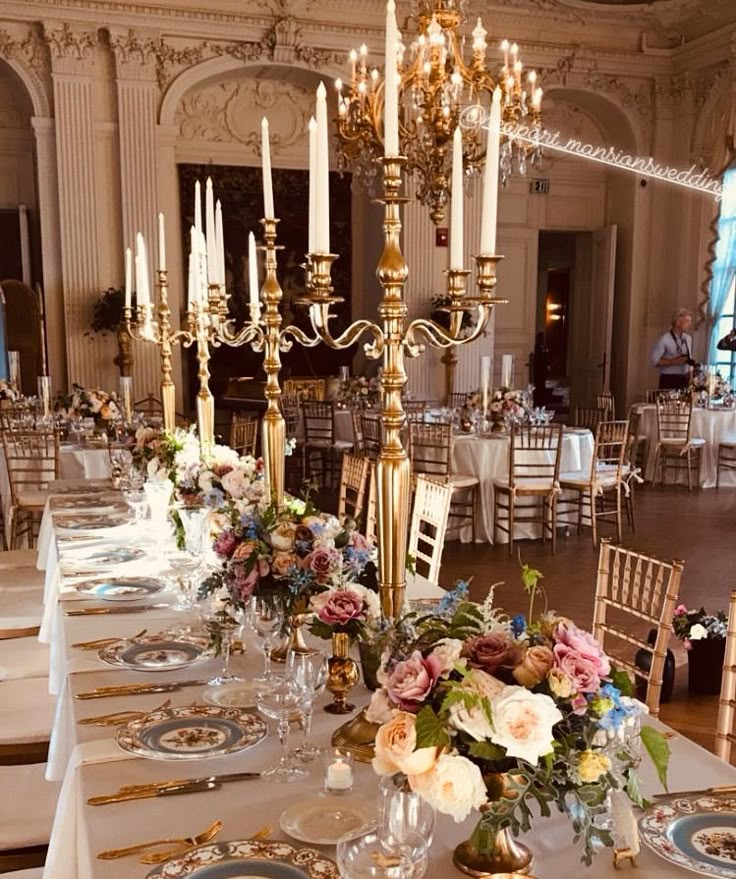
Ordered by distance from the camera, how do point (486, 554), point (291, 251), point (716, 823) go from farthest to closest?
point (291, 251) → point (486, 554) → point (716, 823)

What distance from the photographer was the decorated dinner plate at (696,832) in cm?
144

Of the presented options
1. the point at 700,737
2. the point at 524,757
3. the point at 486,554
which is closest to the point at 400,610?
the point at 524,757

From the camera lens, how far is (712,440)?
31.4 feet

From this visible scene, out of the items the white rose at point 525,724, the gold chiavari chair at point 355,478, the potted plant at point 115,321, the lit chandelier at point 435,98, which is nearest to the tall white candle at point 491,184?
the white rose at point 525,724

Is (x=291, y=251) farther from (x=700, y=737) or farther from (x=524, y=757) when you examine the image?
(x=524, y=757)

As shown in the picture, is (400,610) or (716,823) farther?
(400,610)

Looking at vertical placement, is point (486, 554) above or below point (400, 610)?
below

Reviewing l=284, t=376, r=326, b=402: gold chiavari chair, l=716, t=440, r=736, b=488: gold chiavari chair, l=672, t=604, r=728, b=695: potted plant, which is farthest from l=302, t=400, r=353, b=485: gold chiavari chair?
l=672, t=604, r=728, b=695: potted plant

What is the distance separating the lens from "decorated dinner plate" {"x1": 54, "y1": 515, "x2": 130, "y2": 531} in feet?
13.0

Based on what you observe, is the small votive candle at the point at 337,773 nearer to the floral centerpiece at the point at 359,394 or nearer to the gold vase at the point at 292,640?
the gold vase at the point at 292,640

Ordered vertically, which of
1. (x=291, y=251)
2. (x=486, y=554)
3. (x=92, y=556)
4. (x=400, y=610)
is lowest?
(x=486, y=554)

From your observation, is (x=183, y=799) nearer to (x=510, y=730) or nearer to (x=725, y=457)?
(x=510, y=730)

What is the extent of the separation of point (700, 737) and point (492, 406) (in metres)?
4.38

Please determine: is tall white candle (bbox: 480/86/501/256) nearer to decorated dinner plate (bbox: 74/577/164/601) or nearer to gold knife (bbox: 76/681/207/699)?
gold knife (bbox: 76/681/207/699)
